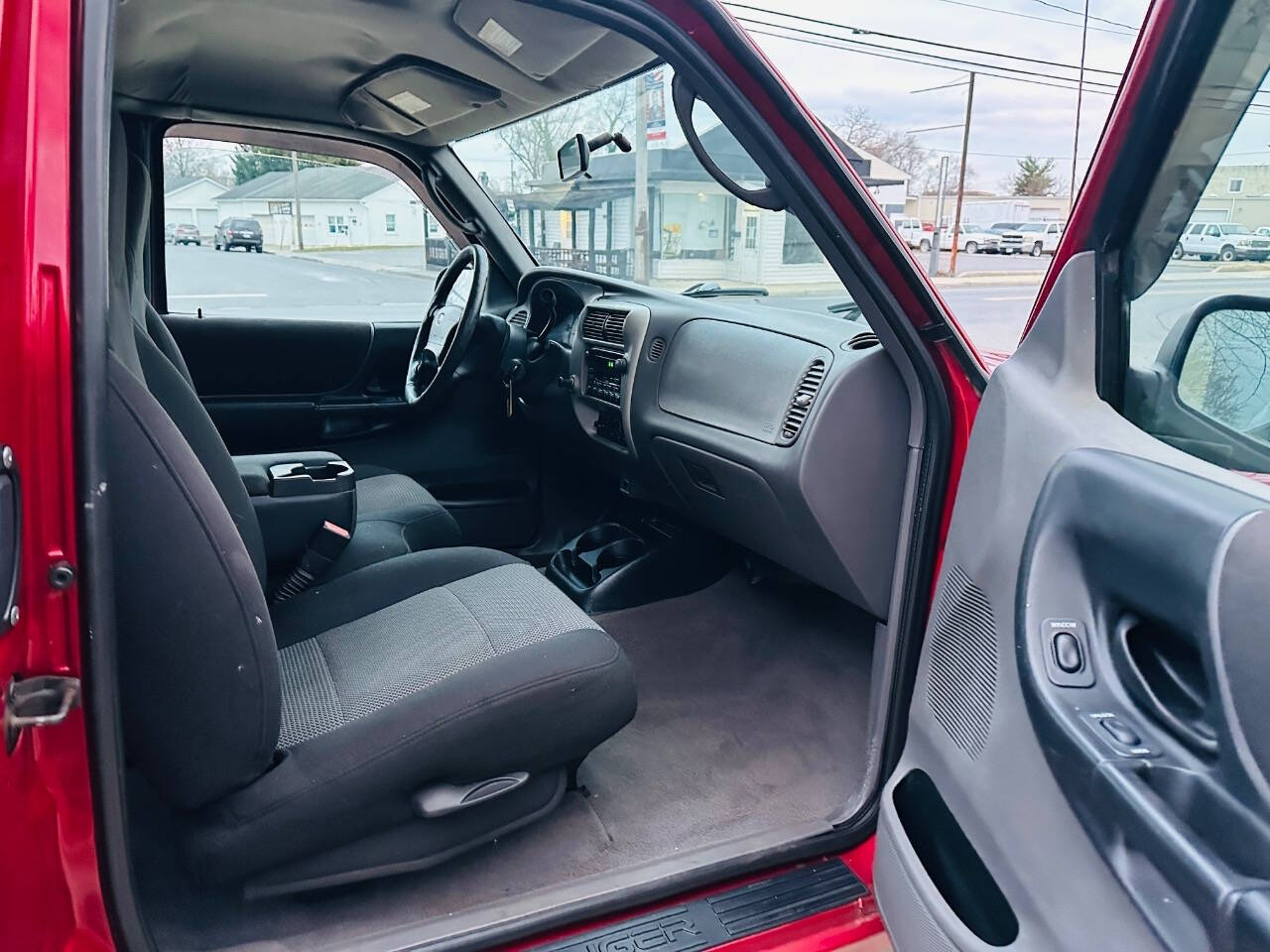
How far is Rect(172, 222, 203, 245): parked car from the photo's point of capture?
114 inches

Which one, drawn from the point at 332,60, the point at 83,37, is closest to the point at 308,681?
the point at 83,37

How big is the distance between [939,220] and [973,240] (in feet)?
1.55

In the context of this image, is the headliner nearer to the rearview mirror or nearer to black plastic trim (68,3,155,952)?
the rearview mirror

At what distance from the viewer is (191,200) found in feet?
9.45

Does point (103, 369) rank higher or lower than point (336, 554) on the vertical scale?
higher

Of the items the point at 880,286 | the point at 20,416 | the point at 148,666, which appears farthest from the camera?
the point at 880,286

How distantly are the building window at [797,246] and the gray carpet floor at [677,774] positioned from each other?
102 centimetres

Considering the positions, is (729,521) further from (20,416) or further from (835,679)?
(20,416)

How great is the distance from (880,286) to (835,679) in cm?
126

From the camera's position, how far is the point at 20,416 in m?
0.89

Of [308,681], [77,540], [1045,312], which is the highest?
[1045,312]

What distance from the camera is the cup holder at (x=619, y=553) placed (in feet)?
9.39

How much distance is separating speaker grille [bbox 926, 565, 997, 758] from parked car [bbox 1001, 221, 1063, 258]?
0.46 m

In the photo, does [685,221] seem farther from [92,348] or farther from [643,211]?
[92,348]
